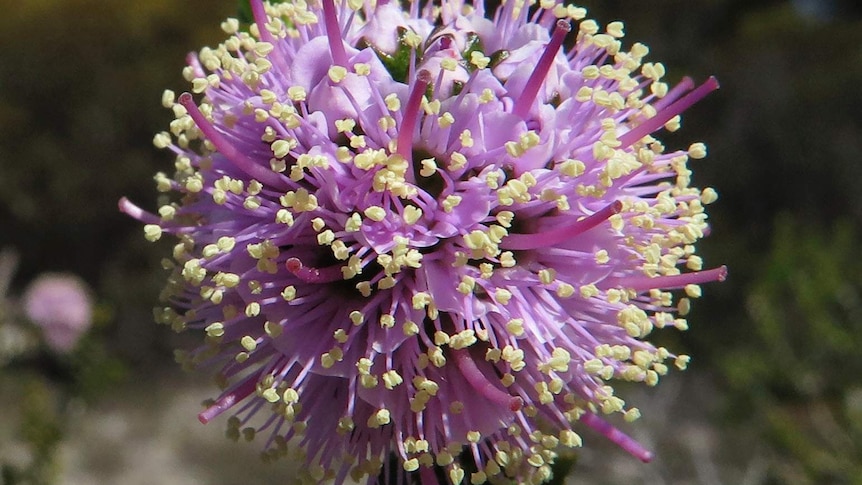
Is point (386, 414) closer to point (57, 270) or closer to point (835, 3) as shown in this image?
point (57, 270)

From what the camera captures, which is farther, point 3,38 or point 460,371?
point 3,38

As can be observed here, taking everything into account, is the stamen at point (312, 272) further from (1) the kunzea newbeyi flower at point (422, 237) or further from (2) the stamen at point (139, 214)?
(2) the stamen at point (139, 214)

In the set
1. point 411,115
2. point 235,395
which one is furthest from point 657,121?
point 235,395

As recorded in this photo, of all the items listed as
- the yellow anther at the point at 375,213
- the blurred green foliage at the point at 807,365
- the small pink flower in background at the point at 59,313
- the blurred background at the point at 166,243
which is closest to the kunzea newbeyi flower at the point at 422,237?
the yellow anther at the point at 375,213

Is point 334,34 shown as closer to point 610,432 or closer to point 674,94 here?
point 674,94

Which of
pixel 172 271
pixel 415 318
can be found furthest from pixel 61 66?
pixel 415 318

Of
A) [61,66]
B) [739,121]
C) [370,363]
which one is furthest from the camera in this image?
[739,121]
